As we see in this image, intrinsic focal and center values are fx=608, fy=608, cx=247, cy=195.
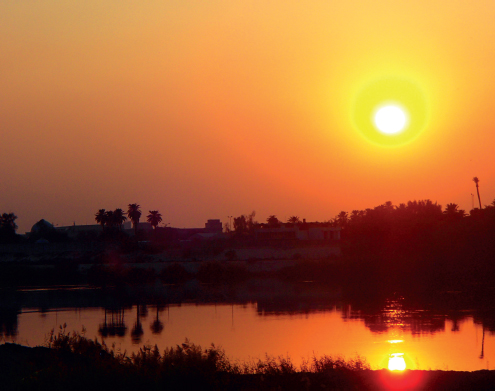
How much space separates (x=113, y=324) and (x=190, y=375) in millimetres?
24490

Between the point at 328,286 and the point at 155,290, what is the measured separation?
1777 cm

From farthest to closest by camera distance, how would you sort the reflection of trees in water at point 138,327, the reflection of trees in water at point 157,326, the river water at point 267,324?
the reflection of trees in water at point 157,326 < the reflection of trees in water at point 138,327 < the river water at point 267,324

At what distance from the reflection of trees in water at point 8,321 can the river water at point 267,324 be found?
6 centimetres

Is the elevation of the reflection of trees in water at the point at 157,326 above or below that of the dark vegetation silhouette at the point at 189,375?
below

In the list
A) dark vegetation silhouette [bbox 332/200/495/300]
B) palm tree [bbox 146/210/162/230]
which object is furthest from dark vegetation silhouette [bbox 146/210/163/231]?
dark vegetation silhouette [bbox 332/200/495/300]

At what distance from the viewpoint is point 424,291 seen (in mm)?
55500

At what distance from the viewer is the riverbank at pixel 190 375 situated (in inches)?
497

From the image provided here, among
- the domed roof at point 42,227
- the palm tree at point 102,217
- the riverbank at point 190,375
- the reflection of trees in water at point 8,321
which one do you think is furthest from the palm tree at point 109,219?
the riverbank at point 190,375

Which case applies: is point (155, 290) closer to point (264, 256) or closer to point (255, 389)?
point (264, 256)

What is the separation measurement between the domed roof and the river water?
201 feet

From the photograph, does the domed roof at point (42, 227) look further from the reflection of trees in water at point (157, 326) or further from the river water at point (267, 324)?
the reflection of trees in water at point (157, 326)

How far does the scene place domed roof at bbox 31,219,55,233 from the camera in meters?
117

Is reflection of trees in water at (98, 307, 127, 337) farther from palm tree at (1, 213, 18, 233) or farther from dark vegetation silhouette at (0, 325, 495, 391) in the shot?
palm tree at (1, 213, 18, 233)

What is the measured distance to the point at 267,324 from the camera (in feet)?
113
